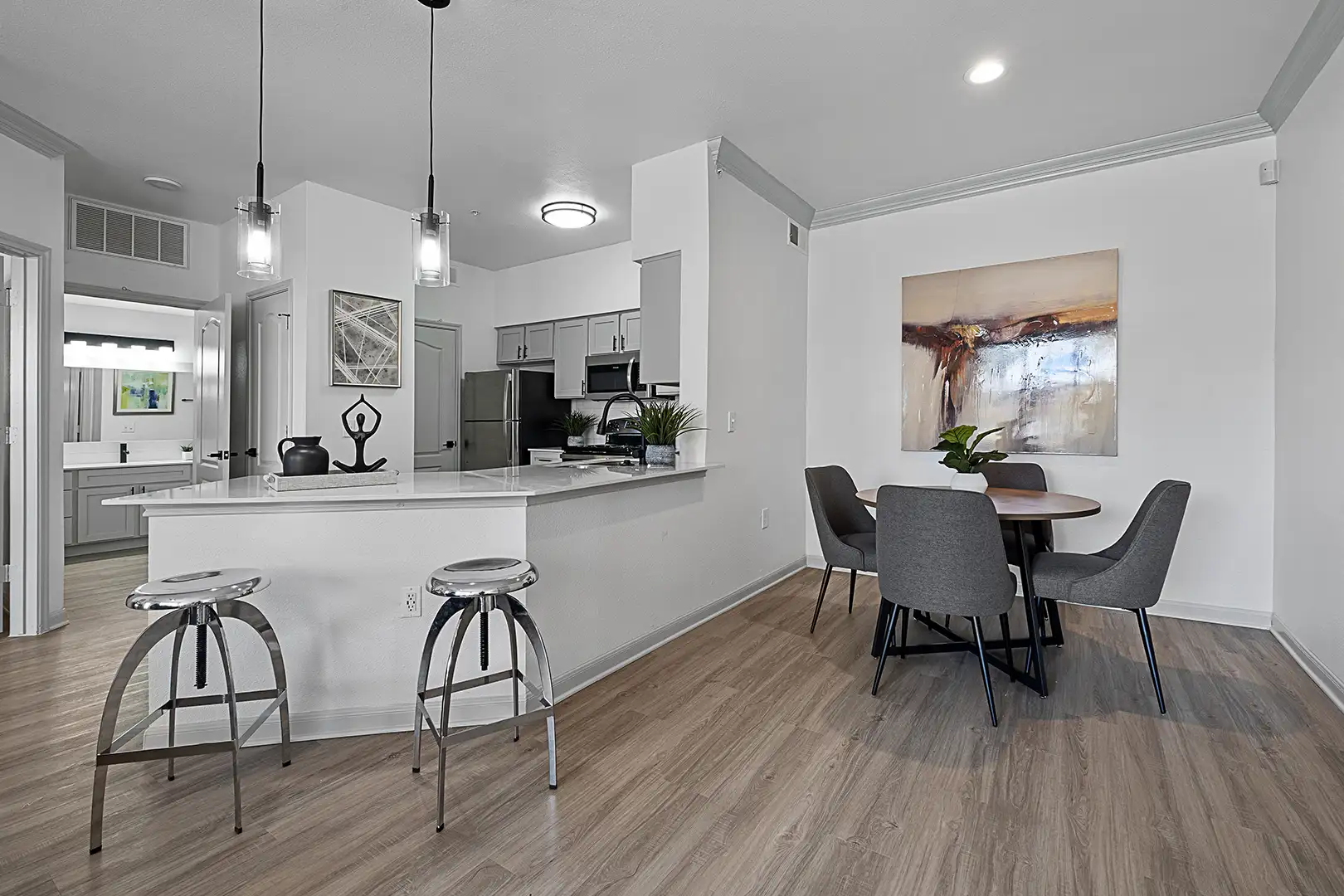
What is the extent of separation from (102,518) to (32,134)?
3.26 m

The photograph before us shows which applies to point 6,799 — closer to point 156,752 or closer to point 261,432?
point 156,752

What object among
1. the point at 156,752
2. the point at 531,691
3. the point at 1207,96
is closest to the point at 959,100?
the point at 1207,96

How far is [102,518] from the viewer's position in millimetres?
5320

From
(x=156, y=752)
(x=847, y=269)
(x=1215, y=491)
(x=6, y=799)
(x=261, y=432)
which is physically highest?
(x=847, y=269)

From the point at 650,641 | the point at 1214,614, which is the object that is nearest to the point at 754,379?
the point at 650,641

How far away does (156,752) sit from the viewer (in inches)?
67.9

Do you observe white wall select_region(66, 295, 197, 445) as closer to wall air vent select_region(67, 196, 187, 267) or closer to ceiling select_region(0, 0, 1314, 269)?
wall air vent select_region(67, 196, 187, 267)

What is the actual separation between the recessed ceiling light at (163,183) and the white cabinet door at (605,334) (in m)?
3.04

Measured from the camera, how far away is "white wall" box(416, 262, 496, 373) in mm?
6059

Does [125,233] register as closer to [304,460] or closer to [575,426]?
[575,426]

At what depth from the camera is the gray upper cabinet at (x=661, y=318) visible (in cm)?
373

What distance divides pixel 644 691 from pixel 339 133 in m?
3.40

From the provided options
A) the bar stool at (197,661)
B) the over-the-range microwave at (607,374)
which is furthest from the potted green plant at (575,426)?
the bar stool at (197,661)

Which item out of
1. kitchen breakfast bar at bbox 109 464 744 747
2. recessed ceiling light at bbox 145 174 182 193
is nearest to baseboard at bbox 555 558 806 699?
kitchen breakfast bar at bbox 109 464 744 747
